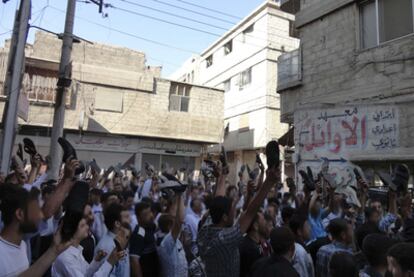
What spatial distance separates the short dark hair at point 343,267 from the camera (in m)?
2.63

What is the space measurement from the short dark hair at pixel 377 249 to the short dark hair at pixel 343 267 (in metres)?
0.33

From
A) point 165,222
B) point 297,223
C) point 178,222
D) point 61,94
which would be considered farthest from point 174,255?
point 61,94

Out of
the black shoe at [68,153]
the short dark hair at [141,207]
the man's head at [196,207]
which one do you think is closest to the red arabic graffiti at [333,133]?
the man's head at [196,207]

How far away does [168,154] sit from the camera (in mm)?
22203

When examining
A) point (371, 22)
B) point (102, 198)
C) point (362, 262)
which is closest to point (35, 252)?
point (102, 198)

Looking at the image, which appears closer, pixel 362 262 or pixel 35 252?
pixel 362 262

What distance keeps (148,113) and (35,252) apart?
17040mm

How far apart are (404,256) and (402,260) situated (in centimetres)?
3

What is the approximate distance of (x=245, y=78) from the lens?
2434 centimetres

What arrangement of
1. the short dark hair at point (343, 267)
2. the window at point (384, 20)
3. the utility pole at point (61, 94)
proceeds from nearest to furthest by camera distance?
the short dark hair at point (343, 267) → the utility pole at point (61, 94) → the window at point (384, 20)

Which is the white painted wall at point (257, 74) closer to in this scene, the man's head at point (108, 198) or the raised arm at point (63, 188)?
the man's head at point (108, 198)

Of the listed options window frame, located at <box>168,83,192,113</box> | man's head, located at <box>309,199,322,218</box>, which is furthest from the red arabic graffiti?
window frame, located at <box>168,83,192,113</box>

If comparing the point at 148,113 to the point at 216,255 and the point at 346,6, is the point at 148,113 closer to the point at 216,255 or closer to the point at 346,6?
the point at 346,6

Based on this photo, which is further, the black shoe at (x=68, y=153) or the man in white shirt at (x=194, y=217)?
the man in white shirt at (x=194, y=217)
